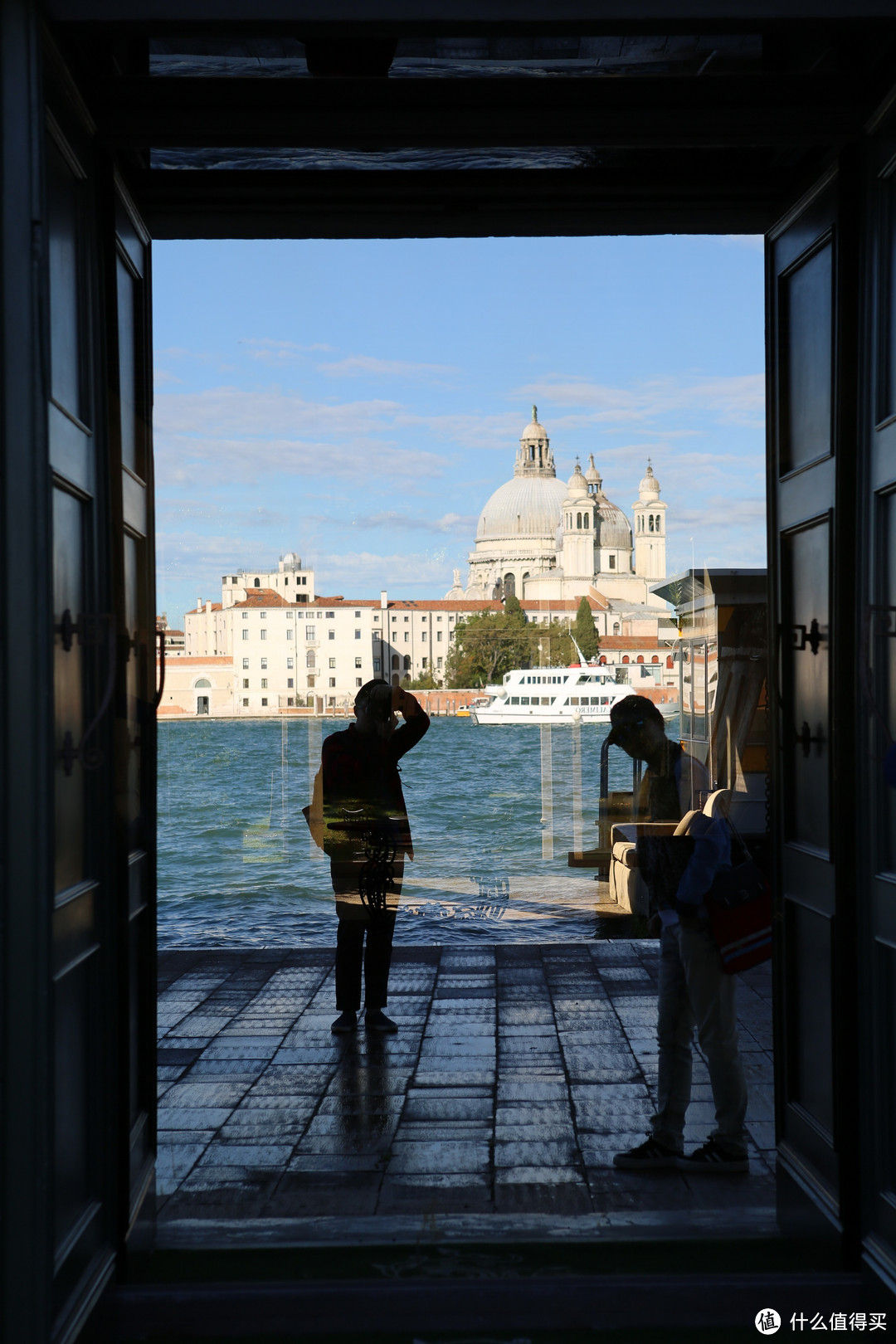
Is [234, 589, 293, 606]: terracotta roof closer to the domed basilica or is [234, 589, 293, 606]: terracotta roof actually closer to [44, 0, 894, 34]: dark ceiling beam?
the domed basilica

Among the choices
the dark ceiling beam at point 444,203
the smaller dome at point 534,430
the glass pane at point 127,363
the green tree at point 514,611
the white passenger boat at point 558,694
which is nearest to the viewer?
the glass pane at point 127,363

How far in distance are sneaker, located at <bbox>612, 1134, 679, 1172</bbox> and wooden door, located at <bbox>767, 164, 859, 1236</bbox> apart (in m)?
0.24

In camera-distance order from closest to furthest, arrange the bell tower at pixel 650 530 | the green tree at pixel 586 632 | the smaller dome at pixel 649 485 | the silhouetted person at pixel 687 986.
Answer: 1. the silhouetted person at pixel 687 986
2. the green tree at pixel 586 632
3. the bell tower at pixel 650 530
4. the smaller dome at pixel 649 485

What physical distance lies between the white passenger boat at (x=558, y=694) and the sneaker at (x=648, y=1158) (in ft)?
39.3

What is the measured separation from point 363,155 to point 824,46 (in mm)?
677

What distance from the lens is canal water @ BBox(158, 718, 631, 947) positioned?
1175 cm

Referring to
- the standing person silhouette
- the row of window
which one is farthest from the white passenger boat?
the standing person silhouette

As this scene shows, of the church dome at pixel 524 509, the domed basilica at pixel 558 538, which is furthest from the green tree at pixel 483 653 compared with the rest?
the church dome at pixel 524 509

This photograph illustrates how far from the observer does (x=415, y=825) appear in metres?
22.8

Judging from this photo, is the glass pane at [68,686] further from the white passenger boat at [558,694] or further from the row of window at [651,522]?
the row of window at [651,522]

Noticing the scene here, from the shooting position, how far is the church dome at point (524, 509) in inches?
1064

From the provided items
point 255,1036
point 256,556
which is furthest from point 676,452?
point 255,1036

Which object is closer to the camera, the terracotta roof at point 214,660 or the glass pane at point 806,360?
the glass pane at point 806,360

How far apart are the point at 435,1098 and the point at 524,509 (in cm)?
2546
